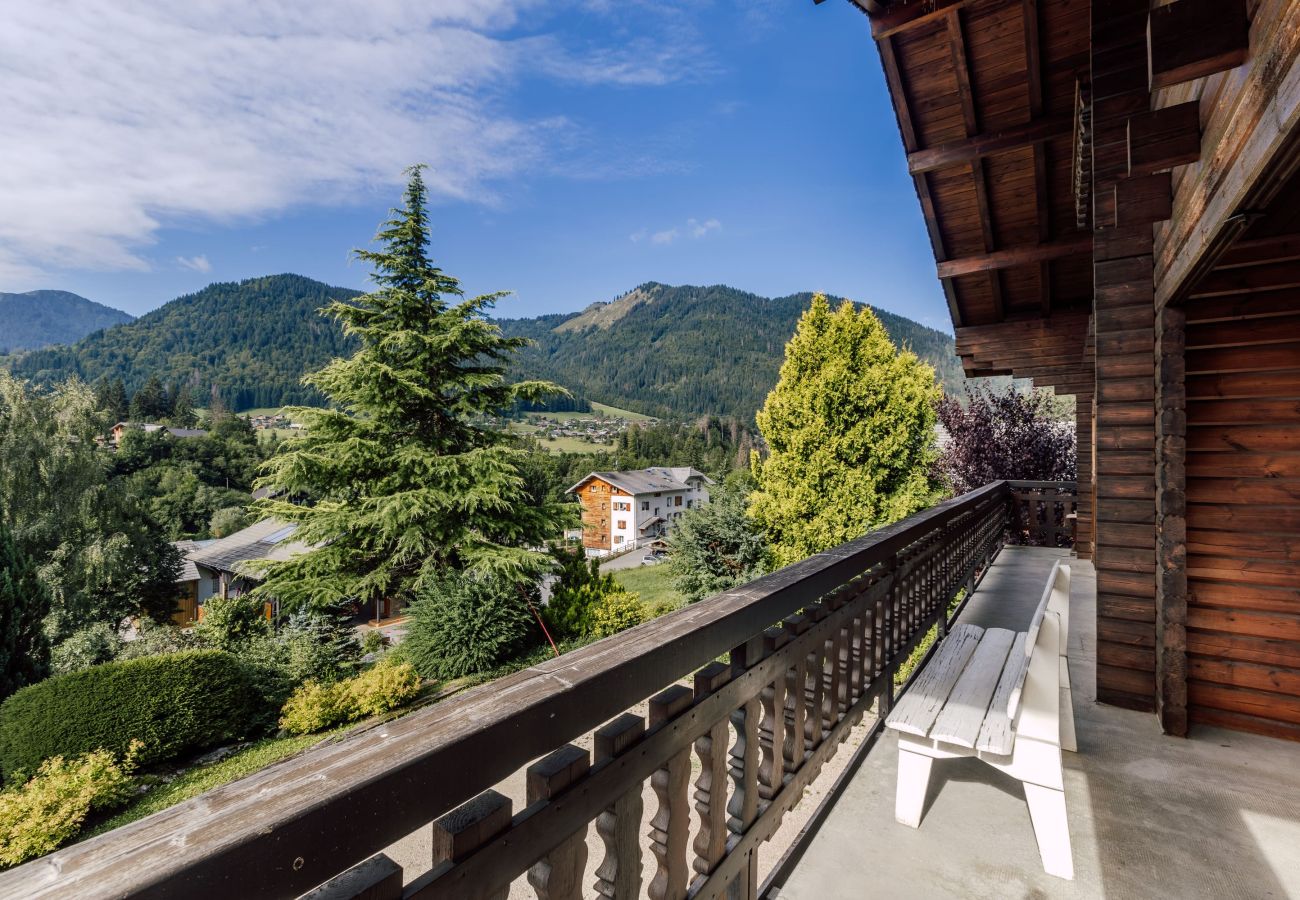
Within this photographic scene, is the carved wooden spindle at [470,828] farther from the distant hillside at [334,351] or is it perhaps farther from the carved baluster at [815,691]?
the distant hillside at [334,351]

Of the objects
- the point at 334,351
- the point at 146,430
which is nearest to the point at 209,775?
the point at 146,430

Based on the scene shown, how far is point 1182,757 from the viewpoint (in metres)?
2.45

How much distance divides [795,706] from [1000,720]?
0.78m

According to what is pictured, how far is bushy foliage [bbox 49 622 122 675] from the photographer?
10.8 metres

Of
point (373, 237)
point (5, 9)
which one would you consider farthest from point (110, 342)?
point (373, 237)

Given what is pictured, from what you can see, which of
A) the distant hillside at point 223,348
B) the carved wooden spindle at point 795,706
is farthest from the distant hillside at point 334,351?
the carved wooden spindle at point 795,706

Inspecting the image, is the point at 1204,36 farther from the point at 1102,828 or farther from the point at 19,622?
the point at 19,622

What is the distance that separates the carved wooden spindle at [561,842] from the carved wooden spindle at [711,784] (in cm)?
41

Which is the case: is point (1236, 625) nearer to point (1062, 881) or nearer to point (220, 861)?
point (1062, 881)

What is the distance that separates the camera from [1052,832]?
1.81 meters

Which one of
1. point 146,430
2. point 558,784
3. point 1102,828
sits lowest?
point 1102,828

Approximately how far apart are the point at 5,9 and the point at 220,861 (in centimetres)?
2187

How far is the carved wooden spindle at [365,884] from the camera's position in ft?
2.03

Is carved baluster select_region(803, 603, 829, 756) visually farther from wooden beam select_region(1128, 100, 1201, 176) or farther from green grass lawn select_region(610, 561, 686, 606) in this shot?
green grass lawn select_region(610, 561, 686, 606)
